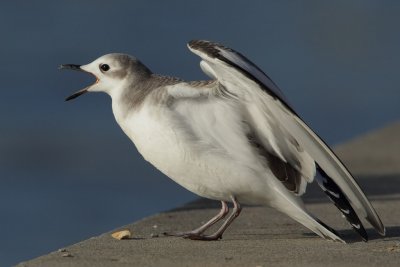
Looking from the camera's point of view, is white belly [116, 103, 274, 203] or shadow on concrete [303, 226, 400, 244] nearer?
white belly [116, 103, 274, 203]

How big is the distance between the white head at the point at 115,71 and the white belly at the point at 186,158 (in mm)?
430

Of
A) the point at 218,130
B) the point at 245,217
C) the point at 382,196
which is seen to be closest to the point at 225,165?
the point at 218,130

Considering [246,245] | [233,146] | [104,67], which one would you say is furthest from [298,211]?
[104,67]

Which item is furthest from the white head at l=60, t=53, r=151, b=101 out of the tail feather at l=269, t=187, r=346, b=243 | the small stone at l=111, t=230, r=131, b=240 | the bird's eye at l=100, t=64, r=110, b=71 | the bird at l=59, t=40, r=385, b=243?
the tail feather at l=269, t=187, r=346, b=243

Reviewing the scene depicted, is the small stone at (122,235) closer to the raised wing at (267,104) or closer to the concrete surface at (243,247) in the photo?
the concrete surface at (243,247)

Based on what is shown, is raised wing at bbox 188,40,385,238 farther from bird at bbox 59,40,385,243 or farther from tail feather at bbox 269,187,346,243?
tail feather at bbox 269,187,346,243

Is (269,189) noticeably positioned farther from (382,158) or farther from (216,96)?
(382,158)

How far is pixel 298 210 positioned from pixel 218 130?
69 centimetres

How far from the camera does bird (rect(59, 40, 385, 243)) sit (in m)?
6.99

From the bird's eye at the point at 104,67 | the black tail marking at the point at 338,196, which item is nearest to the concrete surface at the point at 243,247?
the black tail marking at the point at 338,196

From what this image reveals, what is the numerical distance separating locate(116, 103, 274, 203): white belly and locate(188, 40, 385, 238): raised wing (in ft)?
1.11

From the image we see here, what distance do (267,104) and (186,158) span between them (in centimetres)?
58

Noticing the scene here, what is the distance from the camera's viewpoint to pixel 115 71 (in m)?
7.62

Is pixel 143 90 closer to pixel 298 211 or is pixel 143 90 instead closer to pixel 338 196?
pixel 298 211
